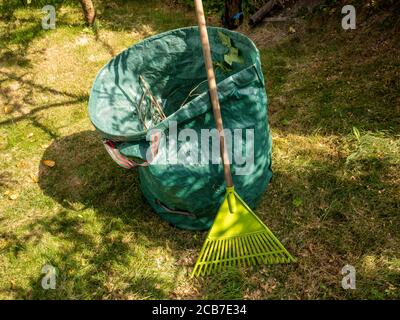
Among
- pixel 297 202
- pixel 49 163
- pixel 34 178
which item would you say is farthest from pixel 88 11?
pixel 297 202

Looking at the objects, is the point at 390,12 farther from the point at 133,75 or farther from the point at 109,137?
the point at 109,137

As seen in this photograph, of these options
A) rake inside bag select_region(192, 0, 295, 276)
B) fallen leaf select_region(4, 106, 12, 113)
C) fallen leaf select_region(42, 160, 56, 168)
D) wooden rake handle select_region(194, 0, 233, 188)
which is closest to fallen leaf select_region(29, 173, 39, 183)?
fallen leaf select_region(42, 160, 56, 168)

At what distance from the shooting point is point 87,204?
4031 mm

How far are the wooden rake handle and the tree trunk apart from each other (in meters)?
4.09

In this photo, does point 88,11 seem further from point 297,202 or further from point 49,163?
point 297,202

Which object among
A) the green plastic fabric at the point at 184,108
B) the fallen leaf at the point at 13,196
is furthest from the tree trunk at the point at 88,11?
the fallen leaf at the point at 13,196

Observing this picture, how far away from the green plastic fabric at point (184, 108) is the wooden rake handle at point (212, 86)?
0.08m

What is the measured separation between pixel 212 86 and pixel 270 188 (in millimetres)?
1395

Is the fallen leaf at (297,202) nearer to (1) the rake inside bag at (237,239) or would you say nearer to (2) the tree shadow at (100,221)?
(1) the rake inside bag at (237,239)

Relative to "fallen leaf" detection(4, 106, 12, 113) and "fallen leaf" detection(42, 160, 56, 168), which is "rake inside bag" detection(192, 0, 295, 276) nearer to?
"fallen leaf" detection(42, 160, 56, 168)

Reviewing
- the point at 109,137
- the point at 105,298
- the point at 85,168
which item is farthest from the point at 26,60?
the point at 105,298

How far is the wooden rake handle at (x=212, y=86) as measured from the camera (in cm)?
277

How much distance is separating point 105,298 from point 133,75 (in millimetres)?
2101

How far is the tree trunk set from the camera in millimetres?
6356
